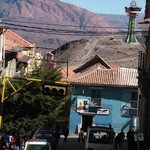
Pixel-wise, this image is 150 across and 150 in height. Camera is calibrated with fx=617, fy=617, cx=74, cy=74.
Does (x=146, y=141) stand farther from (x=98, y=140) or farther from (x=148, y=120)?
(x=98, y=140)

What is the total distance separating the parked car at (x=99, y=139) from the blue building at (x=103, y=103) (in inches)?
1054

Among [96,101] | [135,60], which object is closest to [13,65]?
[96,101]

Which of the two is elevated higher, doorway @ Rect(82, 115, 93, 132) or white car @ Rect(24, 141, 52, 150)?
white car @ Rect(24, 141, 52, 150)

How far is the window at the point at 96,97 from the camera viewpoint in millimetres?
63237

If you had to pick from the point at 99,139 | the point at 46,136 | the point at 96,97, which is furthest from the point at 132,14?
the point at 99,139

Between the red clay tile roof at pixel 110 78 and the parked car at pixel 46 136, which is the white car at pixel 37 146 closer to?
the parked car at pixel 46 136

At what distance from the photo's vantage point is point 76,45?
130875 millimetres

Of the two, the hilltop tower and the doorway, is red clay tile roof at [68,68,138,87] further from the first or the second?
the hilltop tower

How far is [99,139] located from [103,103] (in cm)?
2818

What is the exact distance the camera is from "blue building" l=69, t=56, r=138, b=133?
6272cm

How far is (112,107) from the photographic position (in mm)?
62938

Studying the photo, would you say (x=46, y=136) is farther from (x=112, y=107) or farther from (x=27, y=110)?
(x=112, y=107)

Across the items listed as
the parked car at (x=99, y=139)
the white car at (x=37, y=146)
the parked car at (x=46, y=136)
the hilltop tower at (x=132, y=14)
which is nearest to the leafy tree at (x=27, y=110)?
the parked car at (x=46, y=136)

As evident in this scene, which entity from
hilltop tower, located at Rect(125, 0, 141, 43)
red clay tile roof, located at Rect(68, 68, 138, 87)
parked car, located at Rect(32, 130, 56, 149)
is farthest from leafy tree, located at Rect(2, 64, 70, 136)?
hilltop tower, located at Rect(125, 0, 141, 43)
